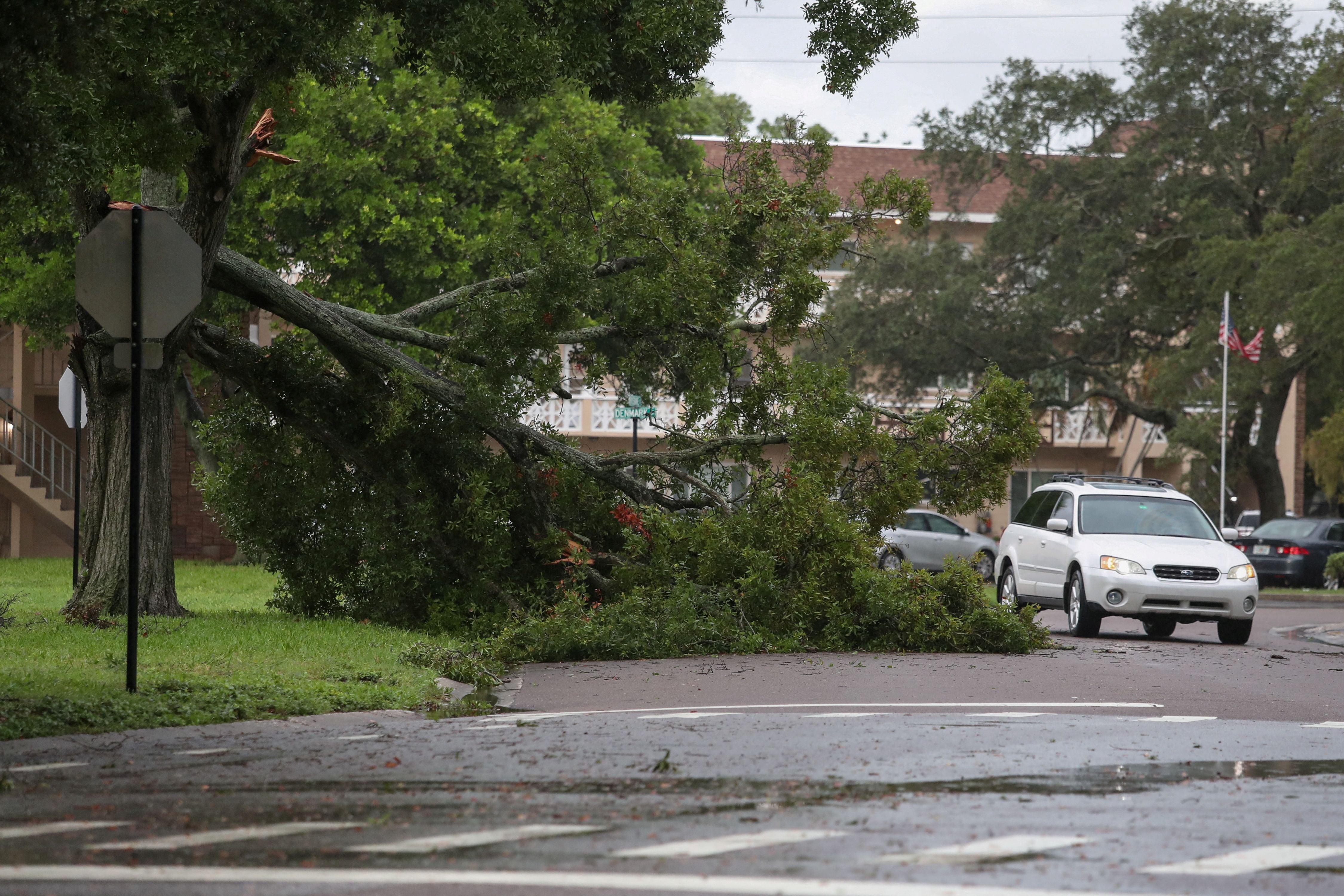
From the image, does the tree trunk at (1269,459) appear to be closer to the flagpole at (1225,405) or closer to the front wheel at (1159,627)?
the flagpole at (1225,405)

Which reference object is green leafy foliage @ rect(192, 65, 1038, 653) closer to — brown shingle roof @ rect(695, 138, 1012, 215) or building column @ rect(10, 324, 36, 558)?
building column @ rect(10, 324, 36, 558)

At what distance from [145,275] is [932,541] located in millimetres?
26342

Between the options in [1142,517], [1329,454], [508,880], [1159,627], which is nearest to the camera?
[508,880]

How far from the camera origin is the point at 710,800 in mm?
6930

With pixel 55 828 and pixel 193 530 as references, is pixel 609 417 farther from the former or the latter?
pixel 55 828

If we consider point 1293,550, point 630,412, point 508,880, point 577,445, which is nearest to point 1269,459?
point 1293,550

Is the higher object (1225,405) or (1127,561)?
(1225,405)

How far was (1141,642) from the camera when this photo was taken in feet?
60.2

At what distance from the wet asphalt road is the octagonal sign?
278 centimetres

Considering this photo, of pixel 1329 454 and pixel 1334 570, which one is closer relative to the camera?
pixel 1334 570

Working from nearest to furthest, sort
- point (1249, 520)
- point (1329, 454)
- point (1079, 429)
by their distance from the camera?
point (1329, 454), point (1249, 520), point (1079, 429)

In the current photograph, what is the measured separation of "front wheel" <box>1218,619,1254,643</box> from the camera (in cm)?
1850

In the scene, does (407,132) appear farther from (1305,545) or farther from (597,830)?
(597,830)

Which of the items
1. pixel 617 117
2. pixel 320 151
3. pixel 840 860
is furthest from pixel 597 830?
pixel 617 117
